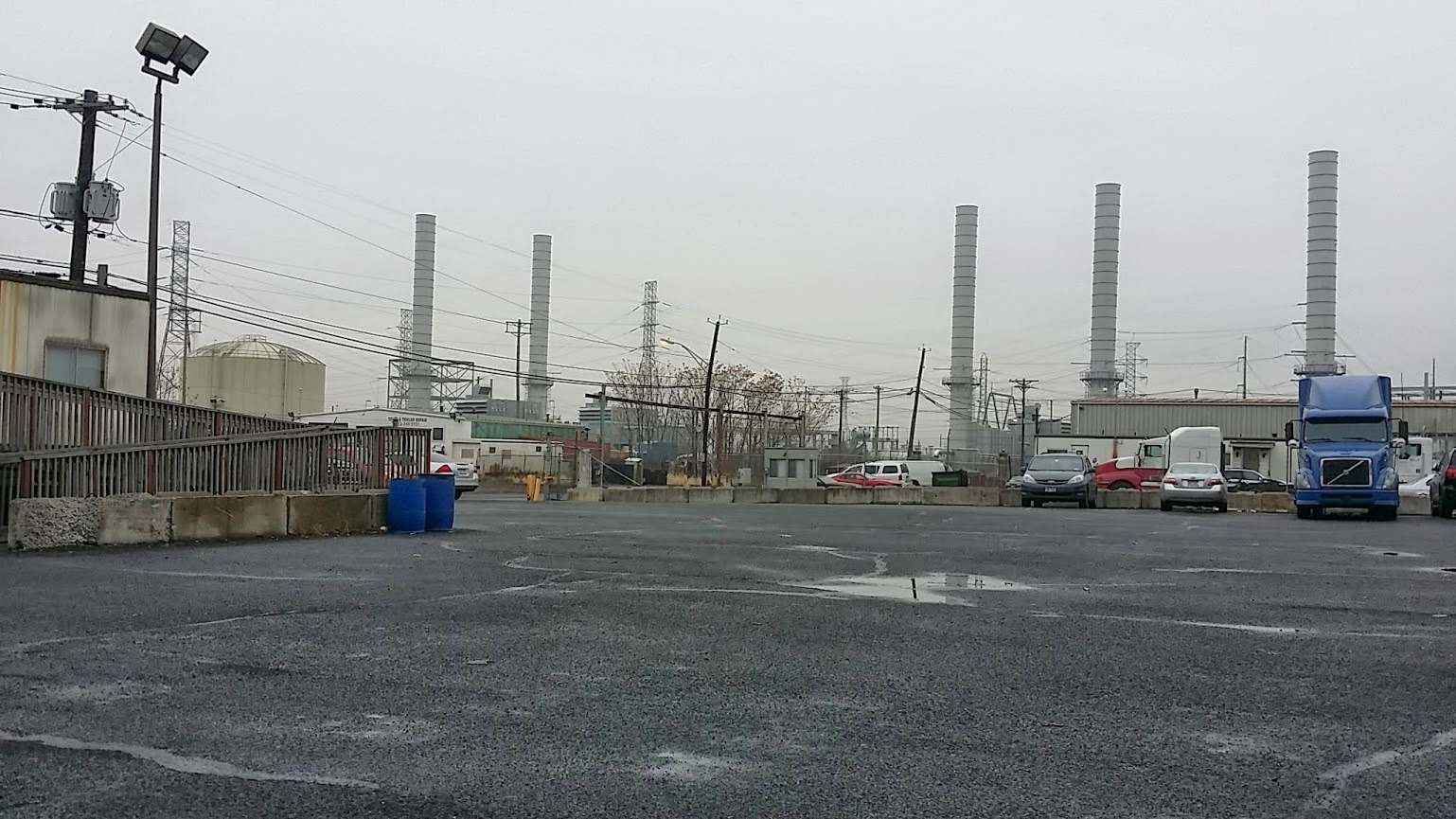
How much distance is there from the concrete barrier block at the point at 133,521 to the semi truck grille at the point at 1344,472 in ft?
84.9

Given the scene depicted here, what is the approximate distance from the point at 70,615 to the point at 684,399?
8726 cm

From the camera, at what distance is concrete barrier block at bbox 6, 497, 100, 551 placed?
14.3 meters

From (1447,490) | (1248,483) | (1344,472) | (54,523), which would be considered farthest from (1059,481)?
(54,523)

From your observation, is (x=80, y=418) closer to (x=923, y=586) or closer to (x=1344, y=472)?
(x=923, y=586)

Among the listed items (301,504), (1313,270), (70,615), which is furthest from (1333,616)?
(1313,270)

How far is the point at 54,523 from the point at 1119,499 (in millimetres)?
32514

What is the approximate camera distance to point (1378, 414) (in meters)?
30.0

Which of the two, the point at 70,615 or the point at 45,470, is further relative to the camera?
the point at 45,470

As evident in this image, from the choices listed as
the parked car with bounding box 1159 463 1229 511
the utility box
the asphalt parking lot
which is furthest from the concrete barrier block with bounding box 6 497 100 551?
the utility box

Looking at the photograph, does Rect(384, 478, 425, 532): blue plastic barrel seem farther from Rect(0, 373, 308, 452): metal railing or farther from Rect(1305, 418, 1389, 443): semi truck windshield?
Rect(1305, 418, 1389, 443): semi truck windshield

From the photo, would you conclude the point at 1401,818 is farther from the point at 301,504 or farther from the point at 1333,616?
the point at 301,504

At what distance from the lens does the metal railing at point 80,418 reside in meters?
15.6

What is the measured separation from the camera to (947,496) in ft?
135

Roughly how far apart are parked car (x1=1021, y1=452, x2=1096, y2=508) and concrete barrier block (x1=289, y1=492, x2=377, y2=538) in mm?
23370
